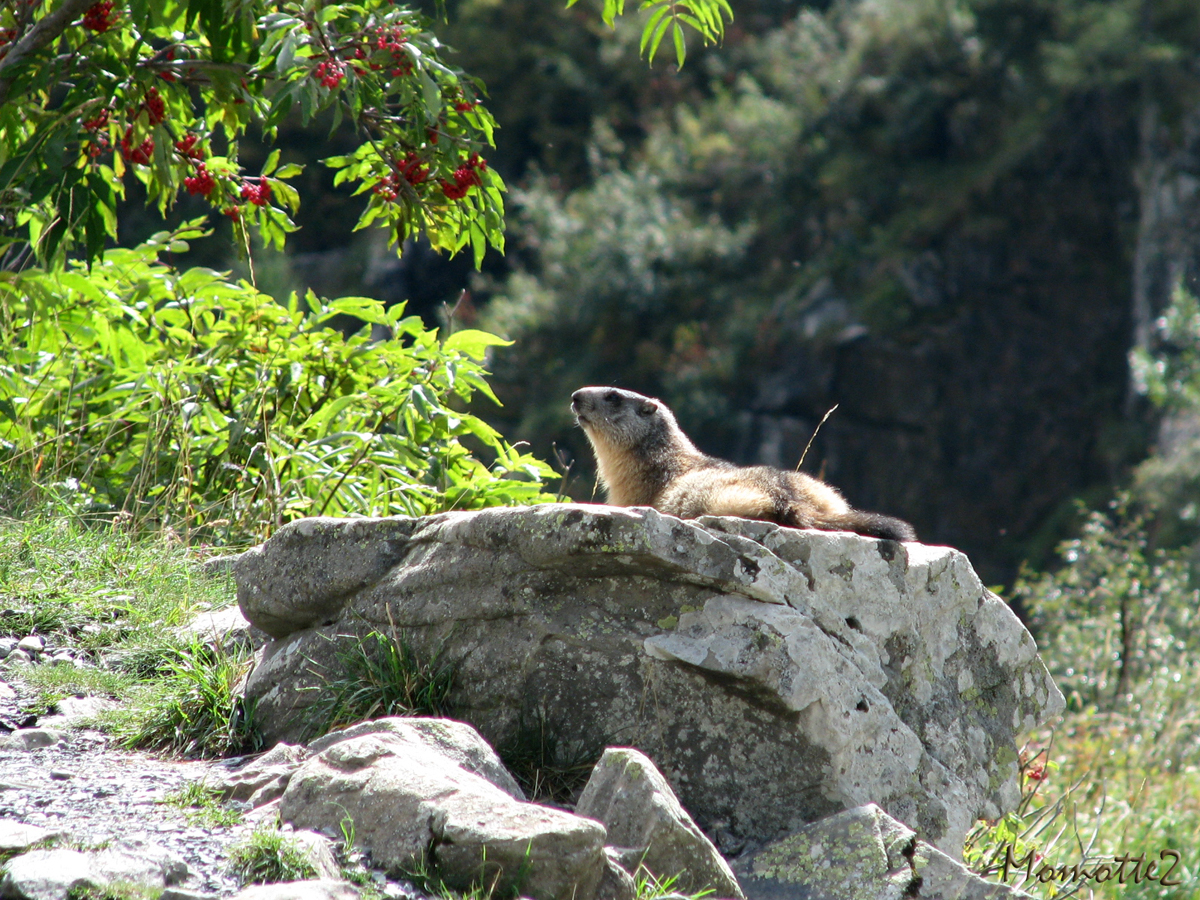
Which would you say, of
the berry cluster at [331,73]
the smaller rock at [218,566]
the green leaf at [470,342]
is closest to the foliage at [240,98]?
the berry cluster at [331,73]

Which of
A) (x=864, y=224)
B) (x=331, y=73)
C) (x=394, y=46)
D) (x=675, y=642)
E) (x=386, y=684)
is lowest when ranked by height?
(x=386, y=684)

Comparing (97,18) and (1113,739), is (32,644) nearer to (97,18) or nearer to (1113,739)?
(97,18)

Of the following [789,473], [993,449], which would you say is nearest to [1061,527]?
[993,449]

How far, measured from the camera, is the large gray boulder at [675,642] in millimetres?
3672

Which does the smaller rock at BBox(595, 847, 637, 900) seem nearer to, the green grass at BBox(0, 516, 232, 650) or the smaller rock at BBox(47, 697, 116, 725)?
the smaller rock at BBox(47, 697, 116, 725)

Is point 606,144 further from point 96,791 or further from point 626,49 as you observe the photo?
point 96,791

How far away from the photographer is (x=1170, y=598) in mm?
14070

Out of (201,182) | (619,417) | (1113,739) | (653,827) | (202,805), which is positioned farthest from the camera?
(1113,739)

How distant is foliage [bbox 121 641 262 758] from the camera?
3.84 meters

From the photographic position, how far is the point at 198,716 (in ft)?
13.0

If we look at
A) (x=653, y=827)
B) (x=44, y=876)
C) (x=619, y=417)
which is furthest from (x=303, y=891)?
(x=619, y=417)

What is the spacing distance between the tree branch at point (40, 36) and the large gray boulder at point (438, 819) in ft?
8.67

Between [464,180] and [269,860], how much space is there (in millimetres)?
2821

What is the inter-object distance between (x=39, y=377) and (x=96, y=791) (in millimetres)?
3471
